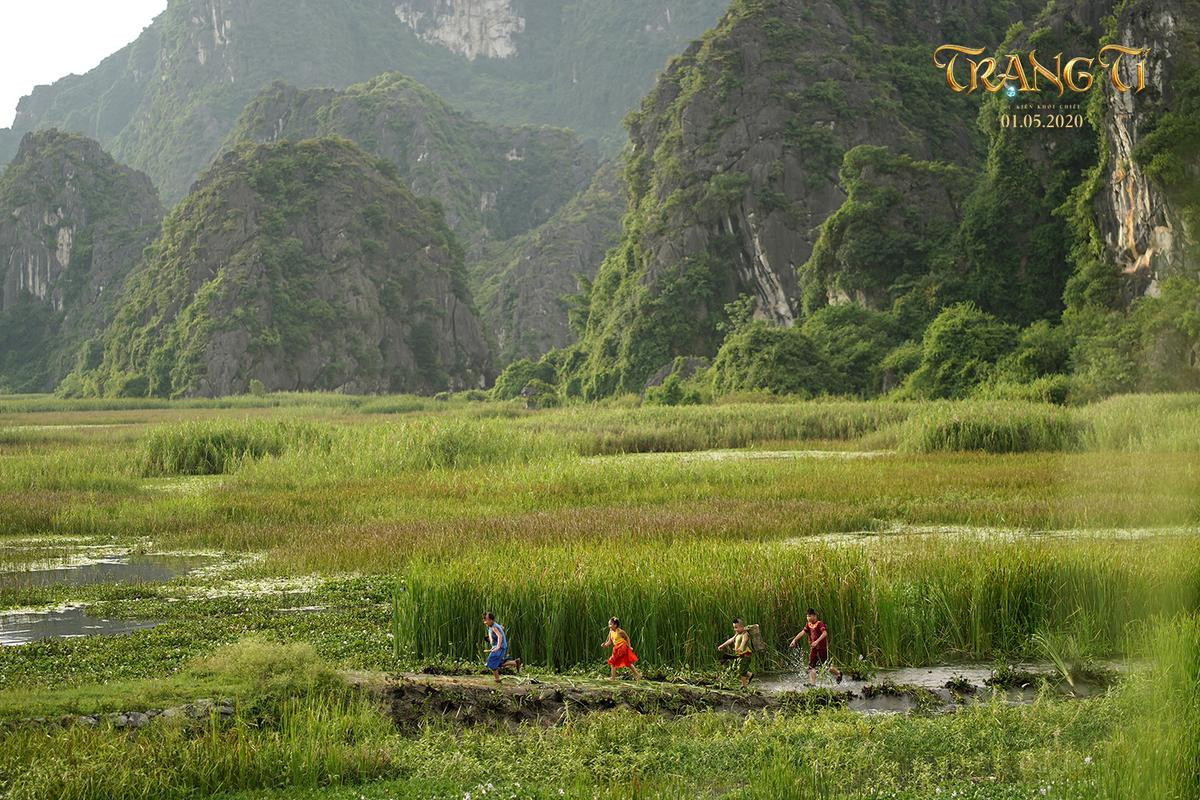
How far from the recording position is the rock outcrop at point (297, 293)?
3329 inches

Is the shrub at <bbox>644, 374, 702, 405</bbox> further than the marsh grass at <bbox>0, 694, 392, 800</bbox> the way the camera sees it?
Yes

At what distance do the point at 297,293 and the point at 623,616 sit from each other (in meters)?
80.1

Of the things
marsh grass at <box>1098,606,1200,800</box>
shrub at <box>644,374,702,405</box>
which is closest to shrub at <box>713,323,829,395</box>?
shrub at <box>644,374,702,405</box>

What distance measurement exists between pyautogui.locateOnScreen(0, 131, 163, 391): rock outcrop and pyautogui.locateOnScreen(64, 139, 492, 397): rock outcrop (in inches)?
652

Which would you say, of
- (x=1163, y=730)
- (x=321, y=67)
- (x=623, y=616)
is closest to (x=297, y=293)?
(x=623, y=616)

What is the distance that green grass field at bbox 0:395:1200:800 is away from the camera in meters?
8.46

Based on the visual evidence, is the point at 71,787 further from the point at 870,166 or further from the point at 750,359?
the point at 870,166

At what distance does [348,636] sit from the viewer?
12.4 m

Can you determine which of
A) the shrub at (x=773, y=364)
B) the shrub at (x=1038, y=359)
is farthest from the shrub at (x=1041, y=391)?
the shrub at (x=773, y=364)

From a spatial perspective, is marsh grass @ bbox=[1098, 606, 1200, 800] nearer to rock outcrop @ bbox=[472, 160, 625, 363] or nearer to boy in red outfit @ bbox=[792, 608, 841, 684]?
boy in red outfit @ bbox=[792, 608, 841, 684]

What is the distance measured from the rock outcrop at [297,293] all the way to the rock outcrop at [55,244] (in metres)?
16.6

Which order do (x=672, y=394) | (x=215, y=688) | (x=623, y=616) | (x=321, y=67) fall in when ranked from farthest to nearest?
(x=321, y=67), (x=672, y=394), (x=623, y=616), (x=215, y=688)

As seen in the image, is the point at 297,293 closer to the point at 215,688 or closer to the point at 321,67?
the point at 215,688

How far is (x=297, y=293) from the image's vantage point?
88250 mm
